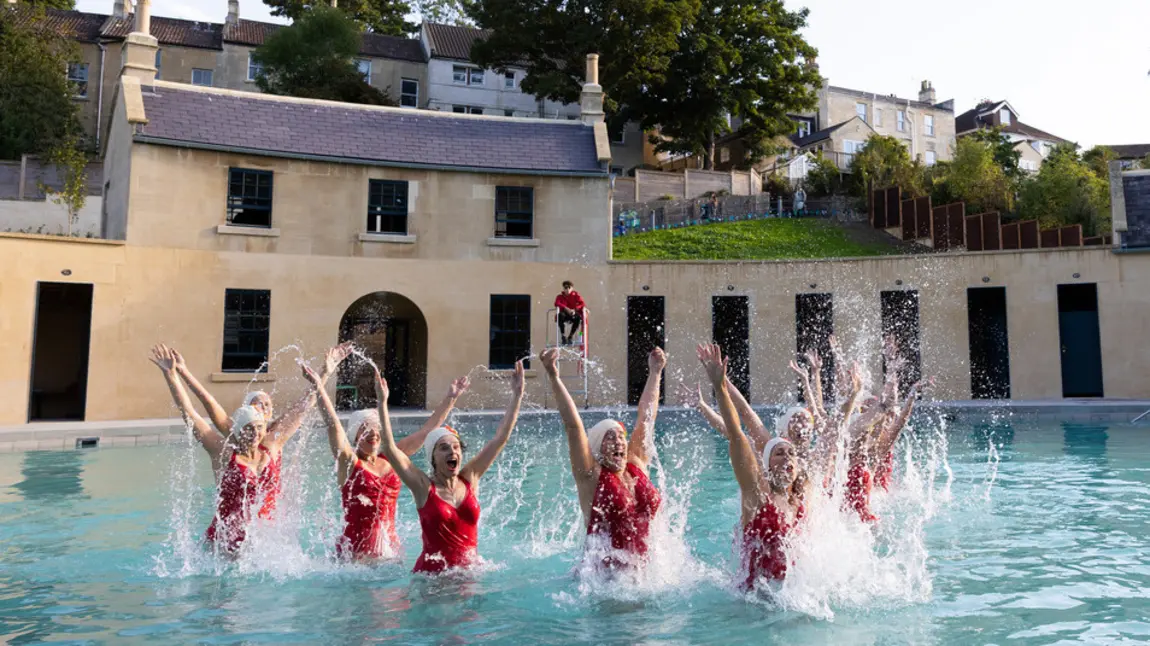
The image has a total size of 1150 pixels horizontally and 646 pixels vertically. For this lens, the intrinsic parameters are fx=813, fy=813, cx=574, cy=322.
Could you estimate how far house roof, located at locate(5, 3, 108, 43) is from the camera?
4009 cm

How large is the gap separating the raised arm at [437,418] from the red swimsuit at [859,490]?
146 inches

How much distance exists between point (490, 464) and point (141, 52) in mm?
18139

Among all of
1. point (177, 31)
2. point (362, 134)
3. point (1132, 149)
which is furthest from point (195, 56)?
point (1132, 149)

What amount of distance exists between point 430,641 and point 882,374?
2008 cm

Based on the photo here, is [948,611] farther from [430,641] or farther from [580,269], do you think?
[580,269]

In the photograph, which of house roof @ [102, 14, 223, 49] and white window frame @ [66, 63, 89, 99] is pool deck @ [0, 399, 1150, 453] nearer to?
white window frame @ [66, 63, 89, 99]

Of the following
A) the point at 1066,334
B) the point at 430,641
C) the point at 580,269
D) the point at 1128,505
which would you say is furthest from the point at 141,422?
the point at 1066,334

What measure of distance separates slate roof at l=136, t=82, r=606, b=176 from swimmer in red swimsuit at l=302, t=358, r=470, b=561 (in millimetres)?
14754

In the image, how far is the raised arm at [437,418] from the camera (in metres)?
6.30

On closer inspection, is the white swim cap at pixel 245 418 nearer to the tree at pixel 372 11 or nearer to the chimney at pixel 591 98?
the chimney at pixel 591 98

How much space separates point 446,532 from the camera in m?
5.97

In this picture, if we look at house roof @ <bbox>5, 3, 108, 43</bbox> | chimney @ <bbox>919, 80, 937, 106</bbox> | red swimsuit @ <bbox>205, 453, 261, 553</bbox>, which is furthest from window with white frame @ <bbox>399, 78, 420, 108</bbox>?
red swimsuit @ <bbox>205, 453, 261, 553</bbox>

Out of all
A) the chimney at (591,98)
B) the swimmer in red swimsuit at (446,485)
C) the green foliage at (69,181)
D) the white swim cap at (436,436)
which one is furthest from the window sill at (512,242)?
the white swim cap at (436,436)

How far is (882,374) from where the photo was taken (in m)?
22.9
